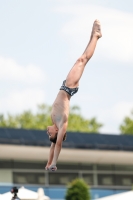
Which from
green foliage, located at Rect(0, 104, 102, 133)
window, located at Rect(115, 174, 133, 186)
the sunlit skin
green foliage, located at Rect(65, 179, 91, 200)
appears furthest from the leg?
green foliage, located at Rect(0, 104, 102, 133)

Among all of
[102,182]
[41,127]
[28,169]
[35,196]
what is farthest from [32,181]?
[41,127]

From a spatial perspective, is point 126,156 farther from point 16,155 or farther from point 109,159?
point 16,155

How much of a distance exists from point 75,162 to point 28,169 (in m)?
3.12

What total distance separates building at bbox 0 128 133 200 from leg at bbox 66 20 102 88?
29.6 meters

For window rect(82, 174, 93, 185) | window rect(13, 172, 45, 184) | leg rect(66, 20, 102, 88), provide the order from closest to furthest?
leg rect(66, 20, 102, 88) → window rect(13, 172, 45, 184) → window rect(82, 174, 93, 185)

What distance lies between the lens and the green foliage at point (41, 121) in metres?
98.0

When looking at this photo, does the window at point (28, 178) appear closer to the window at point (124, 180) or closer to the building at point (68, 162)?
the building at point (68, 162)

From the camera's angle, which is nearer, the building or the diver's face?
the diver's face

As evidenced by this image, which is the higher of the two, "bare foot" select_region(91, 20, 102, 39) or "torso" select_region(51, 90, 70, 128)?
"bare foot" select_region(91, 20, 102, 39)

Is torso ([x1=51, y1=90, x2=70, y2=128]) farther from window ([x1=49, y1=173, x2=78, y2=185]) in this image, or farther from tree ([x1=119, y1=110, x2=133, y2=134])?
tree ([x1=119, y1=110, x2=133, y2=134])

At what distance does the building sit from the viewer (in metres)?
47.3

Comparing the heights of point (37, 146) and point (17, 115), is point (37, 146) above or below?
below

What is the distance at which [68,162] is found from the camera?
49.8m

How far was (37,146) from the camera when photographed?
47281 mm
